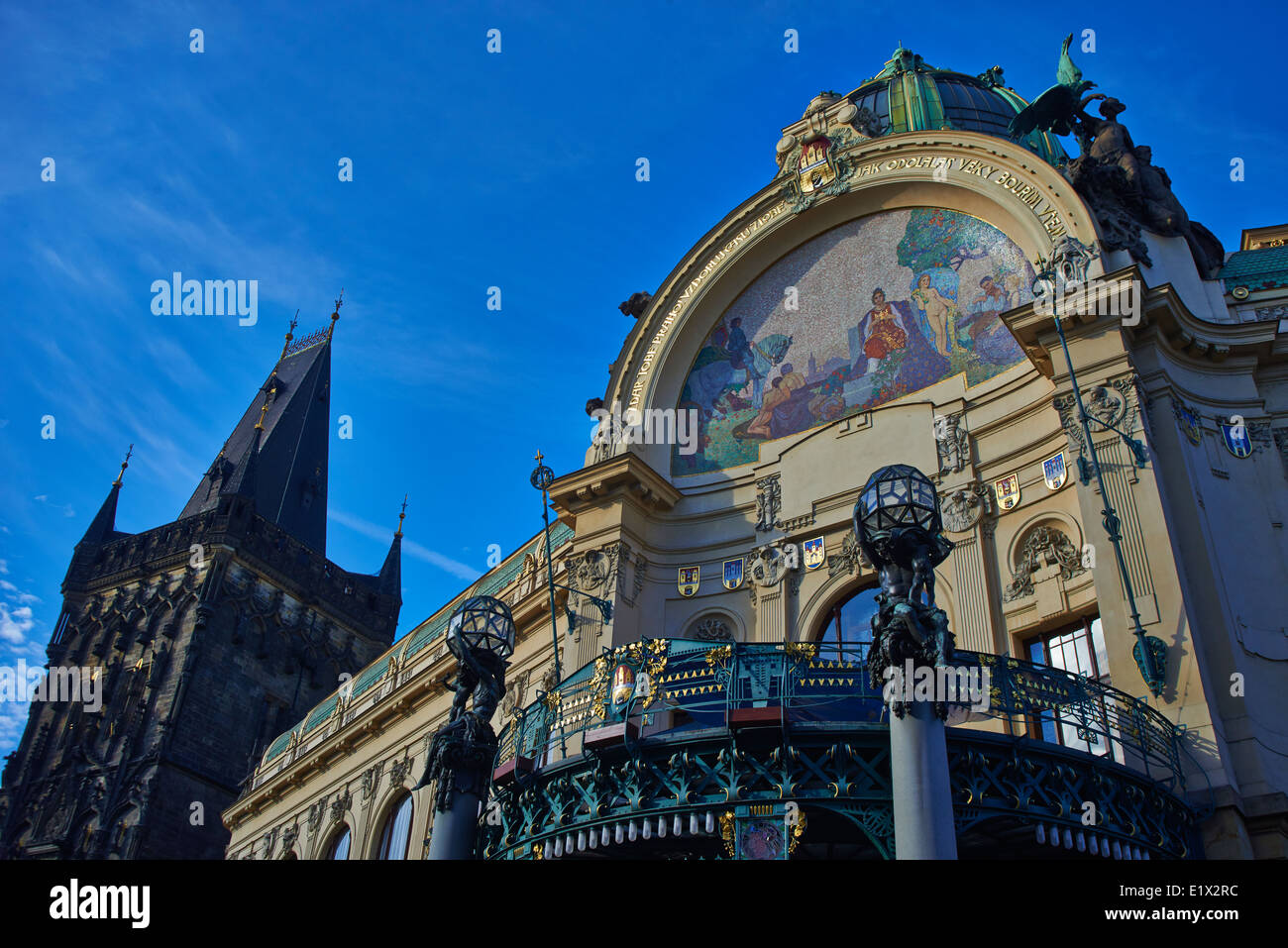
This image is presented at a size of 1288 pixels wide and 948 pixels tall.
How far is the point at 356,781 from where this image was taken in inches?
1280

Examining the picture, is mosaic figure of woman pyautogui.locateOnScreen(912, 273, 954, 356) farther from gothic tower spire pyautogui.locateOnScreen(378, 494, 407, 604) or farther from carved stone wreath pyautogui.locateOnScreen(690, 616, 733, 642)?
gothic tower spire pyautogui.locateOnScreen(378, 494, 407, 604)

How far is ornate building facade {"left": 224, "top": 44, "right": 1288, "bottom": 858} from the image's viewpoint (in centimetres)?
1390

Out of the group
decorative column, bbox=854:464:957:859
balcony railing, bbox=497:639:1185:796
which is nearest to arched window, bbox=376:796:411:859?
balcony railing, bbox=497:639:1185:796

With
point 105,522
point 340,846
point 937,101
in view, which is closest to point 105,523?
point 105,522

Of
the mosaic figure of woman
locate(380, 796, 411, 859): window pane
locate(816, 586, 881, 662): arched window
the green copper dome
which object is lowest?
locate(380, 796, 411, 859): window pane

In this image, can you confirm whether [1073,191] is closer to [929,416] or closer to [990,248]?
[990,248]

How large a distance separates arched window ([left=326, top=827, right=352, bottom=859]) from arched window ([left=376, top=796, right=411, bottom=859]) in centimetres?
173

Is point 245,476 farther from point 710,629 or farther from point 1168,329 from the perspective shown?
point 1168,329

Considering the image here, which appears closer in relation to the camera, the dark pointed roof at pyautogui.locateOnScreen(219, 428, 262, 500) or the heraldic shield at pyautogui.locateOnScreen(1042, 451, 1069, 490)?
the heraldic shield at pyautogui.locateOnScreen(1042, 451, 1069, 490)

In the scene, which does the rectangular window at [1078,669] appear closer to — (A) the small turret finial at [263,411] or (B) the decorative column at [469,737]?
(B) the decorative column at [469,737]

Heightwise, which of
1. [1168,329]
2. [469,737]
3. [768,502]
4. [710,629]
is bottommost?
[469,737]

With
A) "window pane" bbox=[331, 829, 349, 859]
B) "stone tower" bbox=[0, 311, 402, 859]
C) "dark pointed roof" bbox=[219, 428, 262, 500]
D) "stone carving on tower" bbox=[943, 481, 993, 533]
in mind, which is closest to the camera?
"stone carving on tower" bbox=[943, 481, 993, 533]

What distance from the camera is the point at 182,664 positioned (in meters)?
60.7

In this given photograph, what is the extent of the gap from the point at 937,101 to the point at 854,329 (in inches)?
358
